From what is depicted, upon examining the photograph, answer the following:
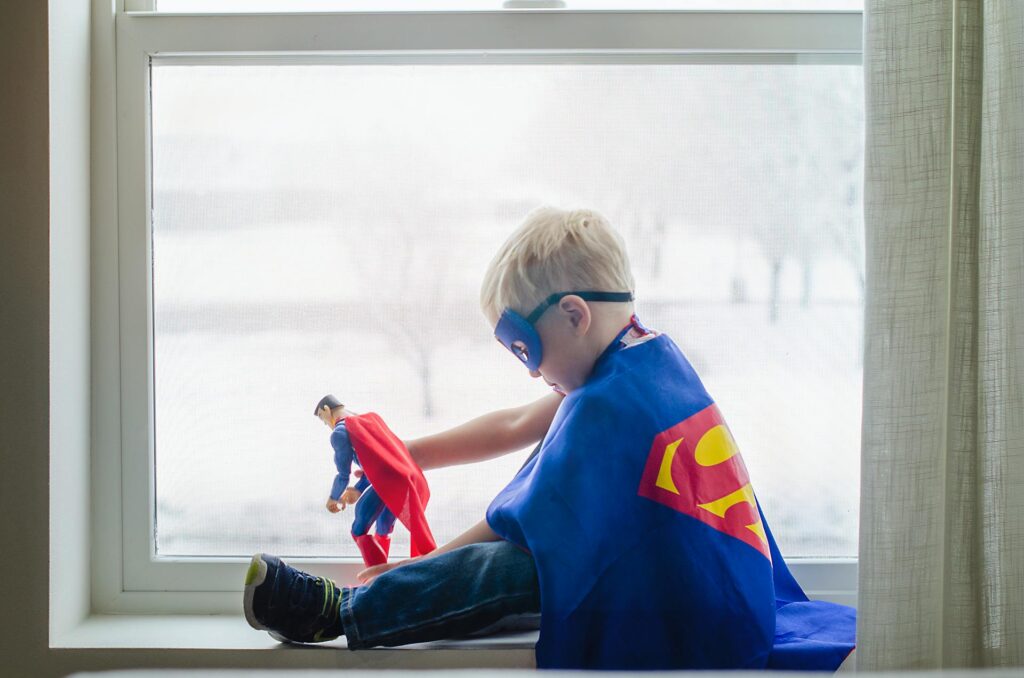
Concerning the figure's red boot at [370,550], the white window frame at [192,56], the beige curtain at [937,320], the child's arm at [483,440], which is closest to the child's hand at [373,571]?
the figure's red boot at [370,550]

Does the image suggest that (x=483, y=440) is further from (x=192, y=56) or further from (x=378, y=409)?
(x=192, y=56)

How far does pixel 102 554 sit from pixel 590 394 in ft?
2.50

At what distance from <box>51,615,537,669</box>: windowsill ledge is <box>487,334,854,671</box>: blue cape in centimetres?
7

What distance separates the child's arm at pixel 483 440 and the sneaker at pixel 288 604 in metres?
0.24

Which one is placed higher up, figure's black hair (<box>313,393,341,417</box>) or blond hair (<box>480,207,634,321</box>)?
blond hair (<box>480,207,634,321</box>)

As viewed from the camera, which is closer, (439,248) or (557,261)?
(557,261)

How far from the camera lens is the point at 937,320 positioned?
3.19 feet

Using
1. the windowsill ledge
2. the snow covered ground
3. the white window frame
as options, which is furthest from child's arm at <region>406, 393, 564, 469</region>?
→ the white window frame

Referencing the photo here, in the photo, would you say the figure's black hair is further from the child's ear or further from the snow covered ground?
the child's ear

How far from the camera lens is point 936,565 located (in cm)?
98

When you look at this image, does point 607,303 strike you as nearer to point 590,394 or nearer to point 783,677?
point 590,394

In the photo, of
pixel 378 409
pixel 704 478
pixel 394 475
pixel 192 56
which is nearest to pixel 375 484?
pixel 394 475

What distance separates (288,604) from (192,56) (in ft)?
2.59

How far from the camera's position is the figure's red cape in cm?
115
